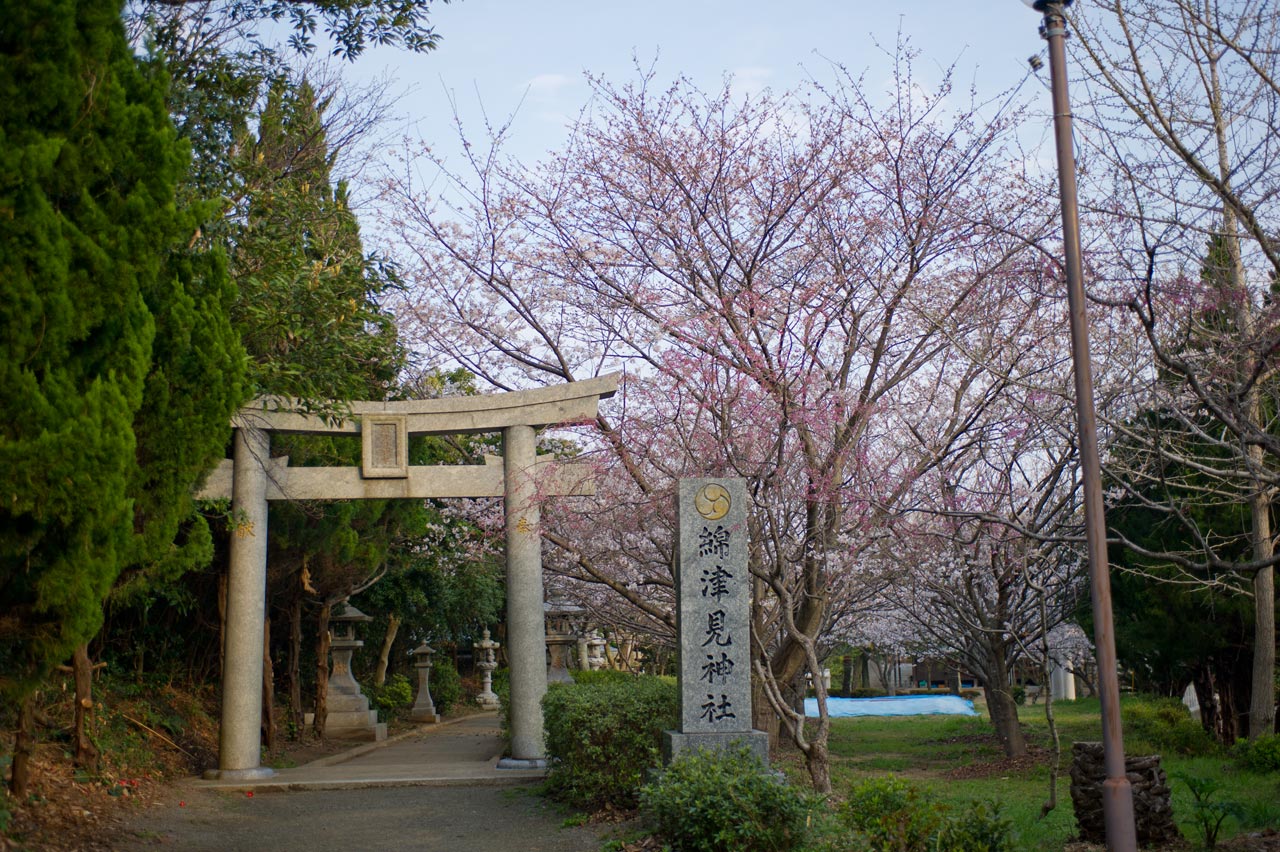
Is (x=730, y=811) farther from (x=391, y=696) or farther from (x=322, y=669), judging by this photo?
(x=391, y=696)

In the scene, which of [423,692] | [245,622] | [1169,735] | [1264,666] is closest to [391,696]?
[423,692]

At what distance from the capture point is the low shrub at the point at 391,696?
1959cm

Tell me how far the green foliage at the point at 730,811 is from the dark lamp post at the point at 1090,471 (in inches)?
69.4

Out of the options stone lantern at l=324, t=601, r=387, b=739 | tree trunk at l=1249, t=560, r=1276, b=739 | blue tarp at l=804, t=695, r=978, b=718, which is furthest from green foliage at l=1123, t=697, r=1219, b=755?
blue tarp at l=804, t=695, r=978, b=718

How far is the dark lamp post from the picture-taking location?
454cm

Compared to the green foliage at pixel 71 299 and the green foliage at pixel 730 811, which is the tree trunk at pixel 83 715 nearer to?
the green foliage at pixel 71 299

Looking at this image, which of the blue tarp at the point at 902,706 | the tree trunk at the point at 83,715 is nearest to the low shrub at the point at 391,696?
the tree trunk at the point at 83,715

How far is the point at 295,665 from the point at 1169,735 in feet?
39.6

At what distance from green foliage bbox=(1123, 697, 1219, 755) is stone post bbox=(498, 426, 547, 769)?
285 inches

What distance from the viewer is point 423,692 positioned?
21438 mm

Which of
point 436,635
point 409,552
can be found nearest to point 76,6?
point 409,552

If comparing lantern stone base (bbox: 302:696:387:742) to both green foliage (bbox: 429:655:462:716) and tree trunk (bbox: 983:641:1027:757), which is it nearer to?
green foliage (bbox: 429:655:462:716)

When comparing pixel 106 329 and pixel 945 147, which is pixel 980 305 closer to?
pixel 945 147

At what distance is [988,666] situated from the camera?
48.3 ft
